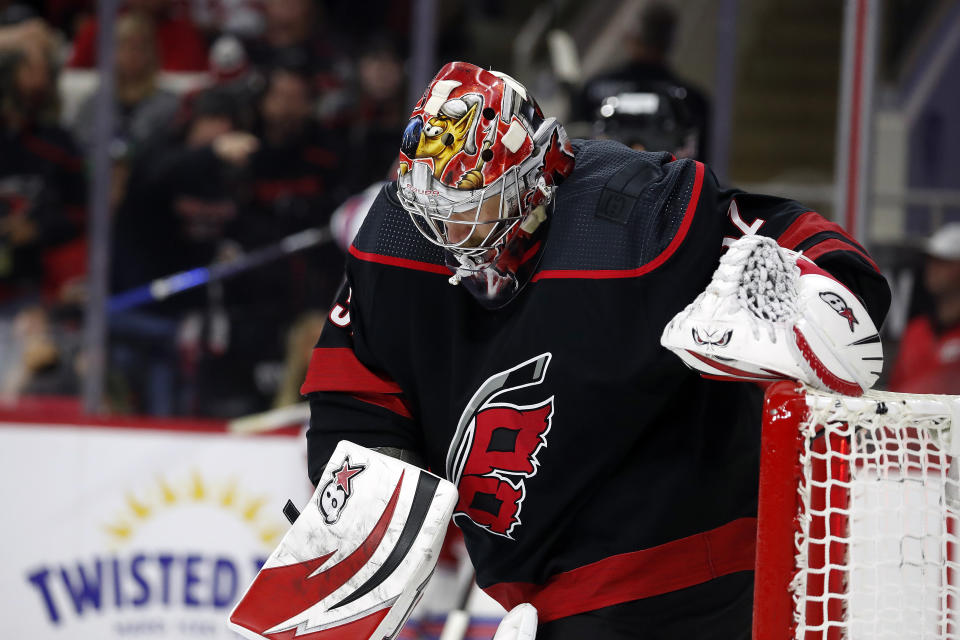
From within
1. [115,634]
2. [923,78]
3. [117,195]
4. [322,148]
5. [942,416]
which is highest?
[923,78]

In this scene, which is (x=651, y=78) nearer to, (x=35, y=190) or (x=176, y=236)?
(x=176, y=236)

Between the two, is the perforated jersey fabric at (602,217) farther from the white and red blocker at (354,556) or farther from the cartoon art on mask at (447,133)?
the white and red blocker at (354,556)

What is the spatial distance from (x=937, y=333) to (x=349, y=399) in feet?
7.81

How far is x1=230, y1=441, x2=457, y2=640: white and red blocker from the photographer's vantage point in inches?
53.5

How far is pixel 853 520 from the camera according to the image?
1260mm

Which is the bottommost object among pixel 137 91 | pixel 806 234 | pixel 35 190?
pixel 806 234

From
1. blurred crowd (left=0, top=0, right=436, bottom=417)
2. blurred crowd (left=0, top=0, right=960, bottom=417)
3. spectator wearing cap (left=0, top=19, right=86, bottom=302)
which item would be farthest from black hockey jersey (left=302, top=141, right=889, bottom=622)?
spectator wearing cap (left=0, top=19, right=86, bottom=302)

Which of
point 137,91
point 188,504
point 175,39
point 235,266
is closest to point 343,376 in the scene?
point 188,504

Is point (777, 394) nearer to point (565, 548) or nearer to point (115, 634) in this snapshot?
point (565, 548)

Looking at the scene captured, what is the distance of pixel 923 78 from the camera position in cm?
381

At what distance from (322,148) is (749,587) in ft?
7.62

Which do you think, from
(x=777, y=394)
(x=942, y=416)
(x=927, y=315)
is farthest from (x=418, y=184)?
(x=927, y=315)

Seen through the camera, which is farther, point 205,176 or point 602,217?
point 205,176

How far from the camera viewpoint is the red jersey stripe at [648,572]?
4.72 ft
